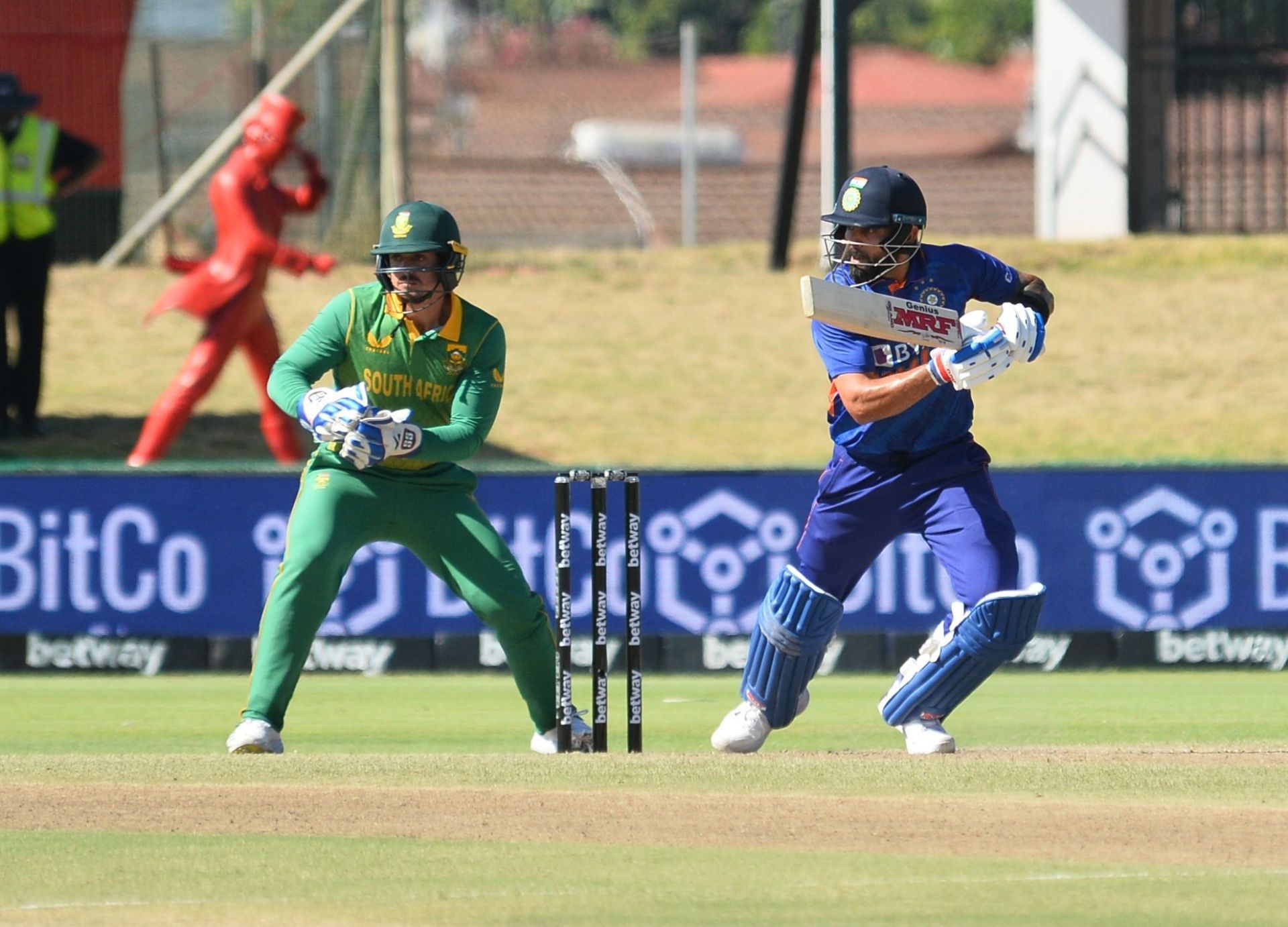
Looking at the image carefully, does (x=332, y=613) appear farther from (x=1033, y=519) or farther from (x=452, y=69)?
(x=452, y=69)

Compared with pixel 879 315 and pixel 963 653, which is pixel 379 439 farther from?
pixel 963 653

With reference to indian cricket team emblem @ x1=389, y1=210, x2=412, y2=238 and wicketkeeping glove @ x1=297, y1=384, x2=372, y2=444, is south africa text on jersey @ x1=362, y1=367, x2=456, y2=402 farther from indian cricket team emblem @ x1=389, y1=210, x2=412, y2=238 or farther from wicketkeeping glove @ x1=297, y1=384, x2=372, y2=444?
indian cricket team emblem @ x1=389, y1=210, x2=412, y2=238

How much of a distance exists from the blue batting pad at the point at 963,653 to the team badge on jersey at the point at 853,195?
148cm

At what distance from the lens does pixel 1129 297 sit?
22.1 m

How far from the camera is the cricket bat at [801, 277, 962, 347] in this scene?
7.70 meters

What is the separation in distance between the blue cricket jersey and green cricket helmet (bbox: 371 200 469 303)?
1.39 m

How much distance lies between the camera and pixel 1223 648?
1279 cm

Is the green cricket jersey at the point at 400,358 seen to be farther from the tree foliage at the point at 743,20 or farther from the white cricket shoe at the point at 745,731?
the tree foliage at the point at 743,20

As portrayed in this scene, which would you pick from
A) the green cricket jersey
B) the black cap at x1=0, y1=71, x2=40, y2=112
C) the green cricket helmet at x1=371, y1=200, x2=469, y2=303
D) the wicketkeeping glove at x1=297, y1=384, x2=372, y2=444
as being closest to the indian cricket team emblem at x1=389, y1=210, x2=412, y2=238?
the green cricket helmet at x1=371, y1=200, x2=469, y2=303

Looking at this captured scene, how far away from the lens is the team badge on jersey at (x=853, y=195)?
8094 mm

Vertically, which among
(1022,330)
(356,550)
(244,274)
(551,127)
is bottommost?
(356,550)

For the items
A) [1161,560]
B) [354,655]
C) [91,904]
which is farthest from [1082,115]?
[91,904]

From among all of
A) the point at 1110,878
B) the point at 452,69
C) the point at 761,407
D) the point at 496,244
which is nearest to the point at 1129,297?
the point at 761,407

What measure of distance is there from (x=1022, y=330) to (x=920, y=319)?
38 cm
